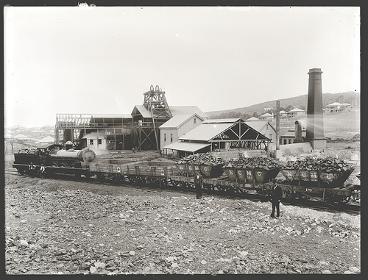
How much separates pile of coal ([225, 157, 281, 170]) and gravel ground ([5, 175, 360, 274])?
1.74 meters

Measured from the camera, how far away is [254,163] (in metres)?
14.8

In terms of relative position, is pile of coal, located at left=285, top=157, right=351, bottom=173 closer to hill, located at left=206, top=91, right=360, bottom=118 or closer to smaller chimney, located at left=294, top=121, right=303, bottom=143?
hill, located at left=206, top=91, right=360, bottom=118

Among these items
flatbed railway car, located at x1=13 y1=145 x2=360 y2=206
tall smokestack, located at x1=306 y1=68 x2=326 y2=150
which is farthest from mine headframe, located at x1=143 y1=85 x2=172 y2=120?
tall smokestack, located at x1=306 y1=68 x2=326 y2=150

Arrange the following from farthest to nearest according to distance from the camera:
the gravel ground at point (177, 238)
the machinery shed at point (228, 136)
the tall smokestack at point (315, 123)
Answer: the machinery shed at point (228, 136), the tall smokestack at point (315, 123), the gravel ground at point (177, 238)

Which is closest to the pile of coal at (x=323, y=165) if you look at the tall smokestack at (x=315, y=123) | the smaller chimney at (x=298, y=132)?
the tall smokestack at (x=315, y=123)

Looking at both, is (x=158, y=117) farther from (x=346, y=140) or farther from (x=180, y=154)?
(x=346, y=140)

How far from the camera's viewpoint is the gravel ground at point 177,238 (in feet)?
31.6

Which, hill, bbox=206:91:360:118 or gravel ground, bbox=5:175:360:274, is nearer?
gravel ground, bbox=5:175:360:274

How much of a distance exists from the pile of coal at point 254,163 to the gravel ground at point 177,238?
1.74 metres

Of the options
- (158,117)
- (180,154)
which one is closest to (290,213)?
(180,154)

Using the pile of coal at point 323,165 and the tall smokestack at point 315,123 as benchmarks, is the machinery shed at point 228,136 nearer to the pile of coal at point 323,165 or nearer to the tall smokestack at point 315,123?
the tall smokestack at point 315,123

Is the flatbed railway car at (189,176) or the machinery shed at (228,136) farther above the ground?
the machinery shed at (228,136)

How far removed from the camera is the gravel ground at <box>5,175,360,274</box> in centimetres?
962

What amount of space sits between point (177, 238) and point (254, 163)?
607 centimetres
